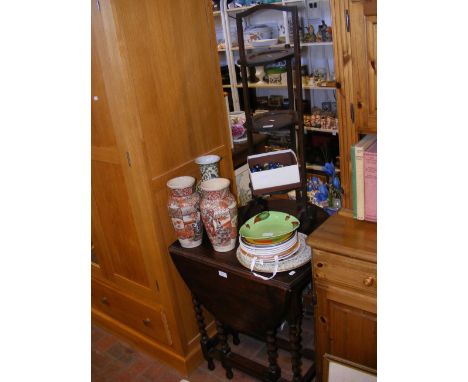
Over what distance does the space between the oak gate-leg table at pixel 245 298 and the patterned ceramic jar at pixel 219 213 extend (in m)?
0.08

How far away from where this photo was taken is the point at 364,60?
1.47 metres

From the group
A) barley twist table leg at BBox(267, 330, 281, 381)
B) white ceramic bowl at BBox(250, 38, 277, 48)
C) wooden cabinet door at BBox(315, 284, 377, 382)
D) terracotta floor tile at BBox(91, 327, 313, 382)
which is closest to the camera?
wooden cabinet door at BBox(315, 284, 377, 382)

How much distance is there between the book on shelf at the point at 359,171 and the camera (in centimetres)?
160

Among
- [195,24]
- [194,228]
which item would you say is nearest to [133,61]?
[195,24]

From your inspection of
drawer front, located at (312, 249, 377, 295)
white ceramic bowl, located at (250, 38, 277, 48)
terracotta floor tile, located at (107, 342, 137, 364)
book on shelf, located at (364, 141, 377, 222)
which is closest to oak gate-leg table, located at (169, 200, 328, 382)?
drawer front, located at (312, 249, 377, 295)

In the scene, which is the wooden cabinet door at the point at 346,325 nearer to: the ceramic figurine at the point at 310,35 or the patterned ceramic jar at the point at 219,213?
the patterned ceramic jar at the point at 219,213

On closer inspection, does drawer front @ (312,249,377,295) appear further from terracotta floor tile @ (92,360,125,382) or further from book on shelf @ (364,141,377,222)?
terracotta floor tile @ (92,360,125,382)

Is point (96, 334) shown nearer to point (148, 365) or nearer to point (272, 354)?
point (148, 365)

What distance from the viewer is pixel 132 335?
8.67 ft

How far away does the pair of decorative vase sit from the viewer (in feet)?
6.35

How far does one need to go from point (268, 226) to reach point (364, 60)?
79 cm

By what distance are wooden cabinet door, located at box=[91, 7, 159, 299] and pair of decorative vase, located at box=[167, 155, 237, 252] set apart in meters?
0.24
